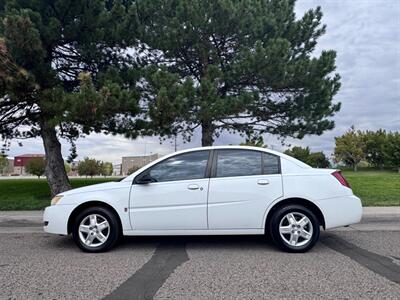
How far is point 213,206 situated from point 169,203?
0.69 m

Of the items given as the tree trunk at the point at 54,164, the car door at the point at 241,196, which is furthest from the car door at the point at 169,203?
the tree trunk at the point at 54,164

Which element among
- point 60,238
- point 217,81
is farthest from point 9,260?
point 217,81

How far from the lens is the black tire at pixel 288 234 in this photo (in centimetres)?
557

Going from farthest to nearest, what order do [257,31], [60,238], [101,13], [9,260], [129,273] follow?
[257,31], [101,13], [60,238], [9,260], [129,273]

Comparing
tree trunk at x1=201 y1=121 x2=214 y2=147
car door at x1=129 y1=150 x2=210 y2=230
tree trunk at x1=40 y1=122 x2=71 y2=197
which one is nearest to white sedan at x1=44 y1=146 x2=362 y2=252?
car door at x1=129 y1=150 x2=210 y2=230

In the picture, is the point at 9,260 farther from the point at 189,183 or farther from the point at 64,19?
the point at 64,19

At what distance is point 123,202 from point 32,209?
6003 mm

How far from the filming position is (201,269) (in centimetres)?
477

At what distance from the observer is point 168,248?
235 inches

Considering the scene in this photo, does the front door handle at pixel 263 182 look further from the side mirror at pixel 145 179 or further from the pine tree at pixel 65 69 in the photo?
the pine tree at pixel 65 69

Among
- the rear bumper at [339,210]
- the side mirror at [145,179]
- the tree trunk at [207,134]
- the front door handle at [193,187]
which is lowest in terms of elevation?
the rear bumper at [339,210]

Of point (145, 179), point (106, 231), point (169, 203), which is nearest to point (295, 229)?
point (169, 203)

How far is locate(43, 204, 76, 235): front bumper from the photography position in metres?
5.77

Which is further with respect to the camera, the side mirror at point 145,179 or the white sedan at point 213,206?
the side mirror at point 145,179
